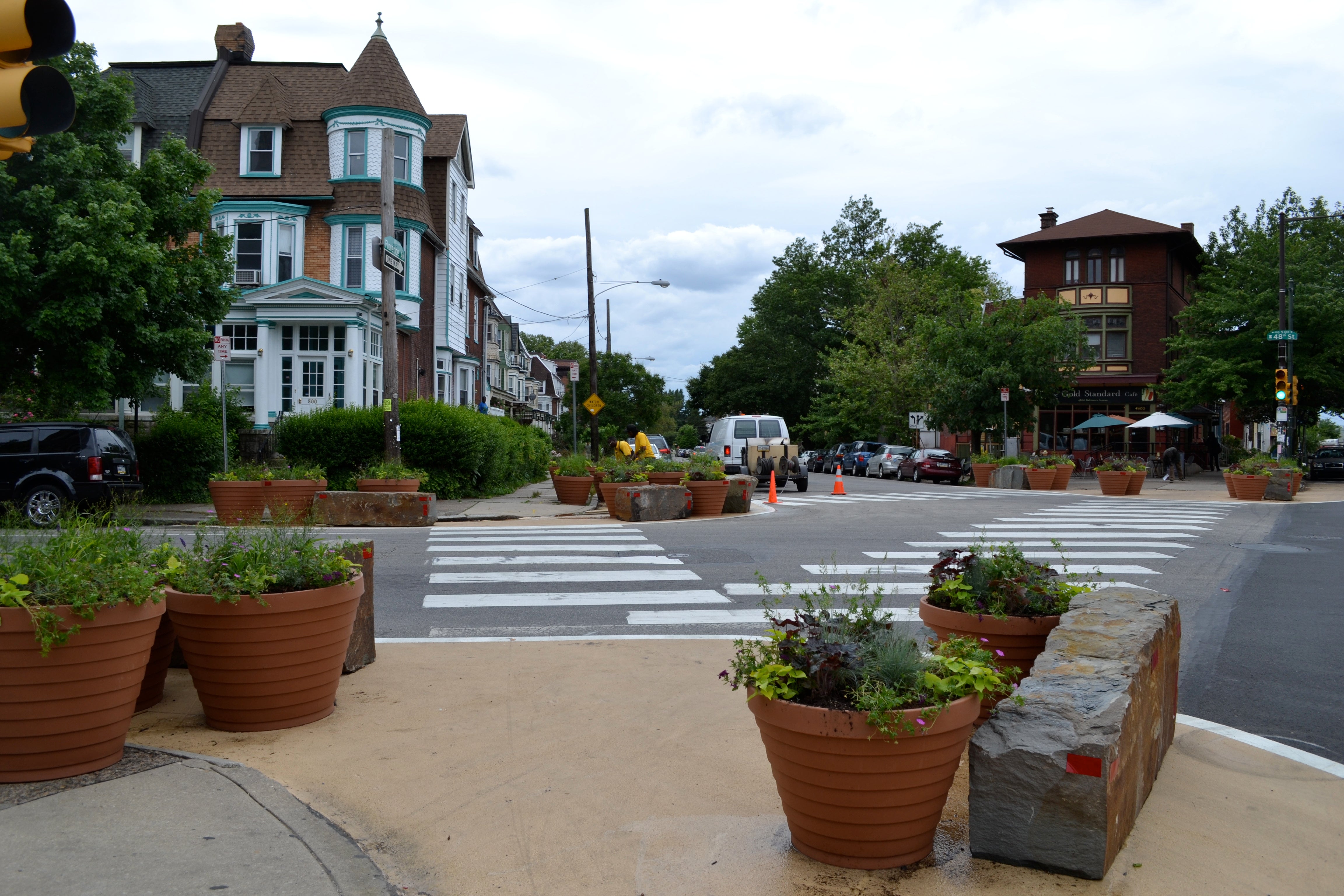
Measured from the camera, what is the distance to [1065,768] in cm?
336

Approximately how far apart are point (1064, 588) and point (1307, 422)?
44.2m

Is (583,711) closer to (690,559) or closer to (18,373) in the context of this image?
(690,559)

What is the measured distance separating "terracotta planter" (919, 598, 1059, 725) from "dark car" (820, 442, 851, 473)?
41231 mm

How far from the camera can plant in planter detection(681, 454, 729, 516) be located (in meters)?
18.1

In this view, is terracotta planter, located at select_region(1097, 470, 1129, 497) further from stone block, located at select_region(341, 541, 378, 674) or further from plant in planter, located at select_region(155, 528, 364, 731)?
plant in planter, located at select_region(155, 528, 364, 731)

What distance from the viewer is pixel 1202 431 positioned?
172 ft

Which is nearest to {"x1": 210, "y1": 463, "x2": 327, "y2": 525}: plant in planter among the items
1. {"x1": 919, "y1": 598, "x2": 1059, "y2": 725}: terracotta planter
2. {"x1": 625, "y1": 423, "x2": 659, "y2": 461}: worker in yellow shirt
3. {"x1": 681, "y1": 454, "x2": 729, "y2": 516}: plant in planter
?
{"x1": 681, "y1": 454, "x2": 729, "y2": 516}: plant in planter

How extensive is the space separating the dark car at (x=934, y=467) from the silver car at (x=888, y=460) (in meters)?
1.23

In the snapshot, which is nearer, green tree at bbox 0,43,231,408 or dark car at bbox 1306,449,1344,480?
green tree at bbox 0,43,231,408

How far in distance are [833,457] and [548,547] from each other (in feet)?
121

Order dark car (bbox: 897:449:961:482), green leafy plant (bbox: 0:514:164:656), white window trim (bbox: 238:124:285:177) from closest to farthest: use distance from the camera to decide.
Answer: green leafy plant (bbox: 0:514:164:656) < white window trim (bbox: 238:124:285:177) < dark car (bbox: 897:449:961:482)

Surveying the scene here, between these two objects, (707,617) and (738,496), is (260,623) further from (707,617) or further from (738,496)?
(738,496)

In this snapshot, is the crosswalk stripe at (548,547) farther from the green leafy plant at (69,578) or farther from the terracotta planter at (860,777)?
the terracotta planter at (860,777)

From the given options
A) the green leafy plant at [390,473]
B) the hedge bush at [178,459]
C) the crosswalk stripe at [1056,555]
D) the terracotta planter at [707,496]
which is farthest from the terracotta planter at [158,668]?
the hedge bush at [178,459]
